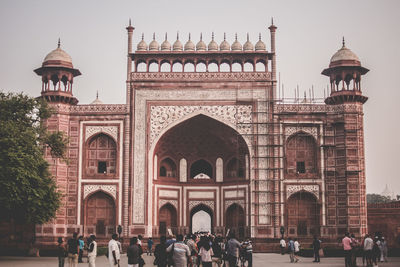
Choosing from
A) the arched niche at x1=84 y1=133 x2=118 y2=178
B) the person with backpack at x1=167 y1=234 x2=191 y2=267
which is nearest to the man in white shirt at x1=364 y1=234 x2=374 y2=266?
the person with backpack at x1=167 y1=234 x2=191 y2=267

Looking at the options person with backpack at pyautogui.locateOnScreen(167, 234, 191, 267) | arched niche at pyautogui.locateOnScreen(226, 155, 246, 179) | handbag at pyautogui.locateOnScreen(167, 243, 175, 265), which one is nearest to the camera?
person with backpack at pyautogui.locateOnScreen(167, 234, 191, 267)

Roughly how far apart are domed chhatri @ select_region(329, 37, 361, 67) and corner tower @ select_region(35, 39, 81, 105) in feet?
41.2

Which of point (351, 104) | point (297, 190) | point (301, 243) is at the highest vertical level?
point (351, 104)

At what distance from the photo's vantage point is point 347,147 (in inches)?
1082

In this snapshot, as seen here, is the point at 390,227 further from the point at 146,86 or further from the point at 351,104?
the point at 146,86

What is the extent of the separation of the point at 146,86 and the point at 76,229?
7529 millimetres

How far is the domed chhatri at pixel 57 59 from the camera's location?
93.6 ft

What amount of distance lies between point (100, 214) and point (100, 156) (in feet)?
9.09

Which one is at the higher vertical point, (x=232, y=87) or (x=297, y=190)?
(x=232, y=87)

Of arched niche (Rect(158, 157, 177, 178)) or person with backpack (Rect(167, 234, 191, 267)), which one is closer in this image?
person with backpack (Rect(167, 234, 191, 267))

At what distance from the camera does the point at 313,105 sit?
2838 centimetres

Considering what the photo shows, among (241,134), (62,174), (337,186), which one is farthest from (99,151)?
(337,186)

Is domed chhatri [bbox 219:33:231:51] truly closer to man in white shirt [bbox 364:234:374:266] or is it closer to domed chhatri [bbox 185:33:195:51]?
domed chhatri [bbox 185:33:195:51]

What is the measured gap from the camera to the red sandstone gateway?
1088 inches
